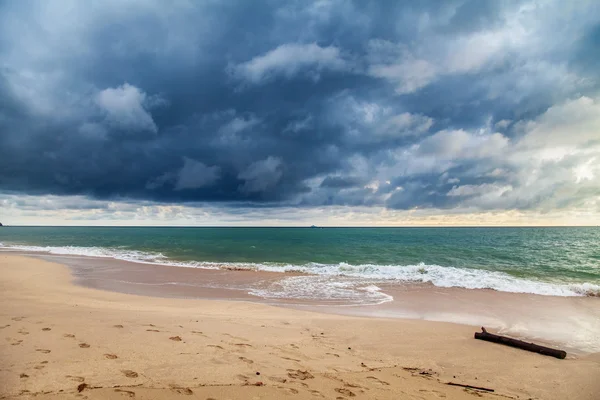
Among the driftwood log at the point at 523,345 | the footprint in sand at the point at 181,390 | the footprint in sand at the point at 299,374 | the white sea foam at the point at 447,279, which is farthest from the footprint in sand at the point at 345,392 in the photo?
the white sea foam at the point at 447,279

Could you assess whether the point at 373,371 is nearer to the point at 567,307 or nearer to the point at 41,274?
the point at 567,307

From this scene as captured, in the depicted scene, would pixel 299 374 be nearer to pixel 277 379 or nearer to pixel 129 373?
pixel 277 379

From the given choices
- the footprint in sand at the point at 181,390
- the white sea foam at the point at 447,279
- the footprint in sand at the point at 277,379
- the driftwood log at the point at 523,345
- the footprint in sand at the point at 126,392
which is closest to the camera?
the footprint in sand at the point at 126,392

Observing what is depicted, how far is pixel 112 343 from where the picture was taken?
6.62 metres

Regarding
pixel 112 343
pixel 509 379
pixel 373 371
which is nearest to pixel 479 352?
pixel 509 379

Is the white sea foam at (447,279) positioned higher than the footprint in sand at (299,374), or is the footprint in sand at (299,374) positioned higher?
the footprint in sand at (299,374)

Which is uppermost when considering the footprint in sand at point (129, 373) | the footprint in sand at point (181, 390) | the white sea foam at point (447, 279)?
the footprint in sand at point (129, 373)

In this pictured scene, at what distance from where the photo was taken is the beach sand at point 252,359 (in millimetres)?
4926

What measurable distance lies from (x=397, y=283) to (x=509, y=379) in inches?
549

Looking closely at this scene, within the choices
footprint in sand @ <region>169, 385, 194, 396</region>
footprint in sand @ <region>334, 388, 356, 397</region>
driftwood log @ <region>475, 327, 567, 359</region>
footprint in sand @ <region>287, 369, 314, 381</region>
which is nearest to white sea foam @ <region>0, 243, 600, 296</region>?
driftwood log @ <region>475, 327, 567, 359</region>

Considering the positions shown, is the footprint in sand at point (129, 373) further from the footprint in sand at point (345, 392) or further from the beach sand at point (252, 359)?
the footprint in sand at point (345, 392)

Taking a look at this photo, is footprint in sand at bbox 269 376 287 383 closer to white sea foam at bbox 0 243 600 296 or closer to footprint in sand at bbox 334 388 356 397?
footprint in sand at bbox 334 388 356 397

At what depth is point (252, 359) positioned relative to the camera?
20.9 feet

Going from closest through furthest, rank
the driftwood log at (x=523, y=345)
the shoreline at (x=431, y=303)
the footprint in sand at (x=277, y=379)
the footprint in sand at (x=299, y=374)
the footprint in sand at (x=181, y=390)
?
the footprint in sand at (x=181, y=390) < the footprint in sand at (x=277, y=379) < the footprint in sand at (x=299, y=374) < the driftwood log at (x=523, y=345) < the shoreline at (x=431, y=303)
